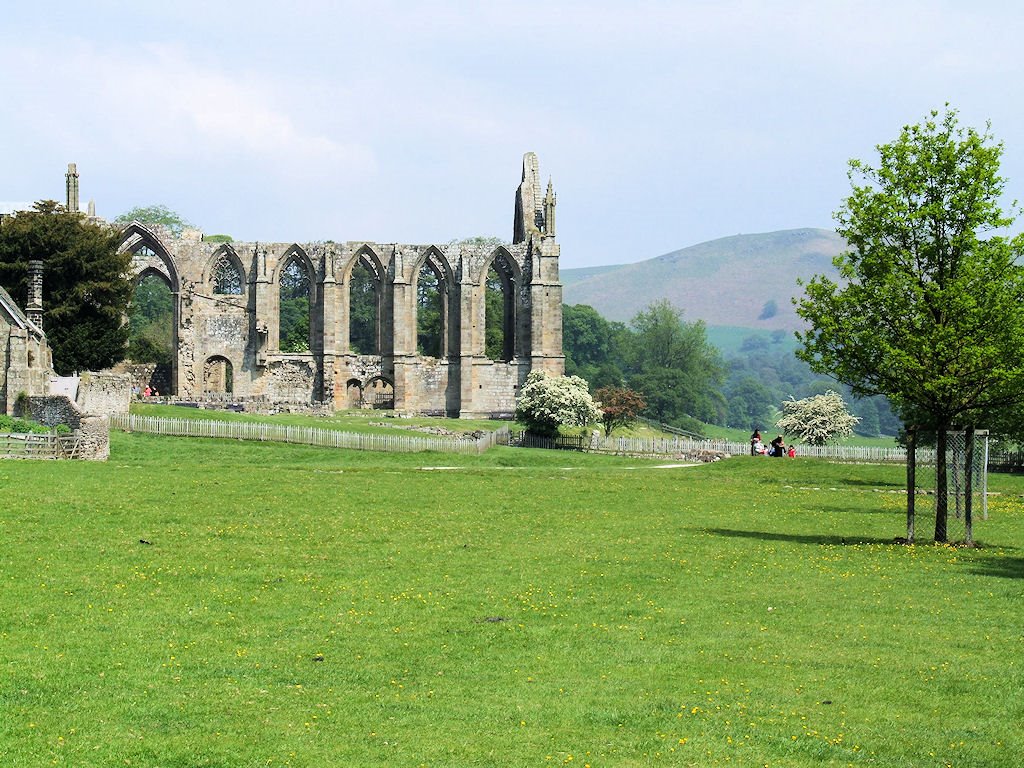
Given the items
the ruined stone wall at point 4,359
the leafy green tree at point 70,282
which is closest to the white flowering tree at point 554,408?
the leafy green tree at point 70,282

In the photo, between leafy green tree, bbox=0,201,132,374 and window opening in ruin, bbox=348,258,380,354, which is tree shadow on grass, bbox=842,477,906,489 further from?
A: window opening in ruin, bbox=348,258,380,354

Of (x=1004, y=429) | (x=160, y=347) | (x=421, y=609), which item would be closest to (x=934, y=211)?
(x=421, y=609)

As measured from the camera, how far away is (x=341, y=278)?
83.4 metres

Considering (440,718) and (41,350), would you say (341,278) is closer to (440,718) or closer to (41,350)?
(41,350)

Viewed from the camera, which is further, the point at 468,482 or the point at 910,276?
the point at 468,482

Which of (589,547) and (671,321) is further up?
(671,321)

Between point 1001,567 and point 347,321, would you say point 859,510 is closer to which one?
Result: point 1001,567

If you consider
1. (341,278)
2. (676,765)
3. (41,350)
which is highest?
(341,278)

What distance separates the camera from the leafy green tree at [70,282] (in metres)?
61.0

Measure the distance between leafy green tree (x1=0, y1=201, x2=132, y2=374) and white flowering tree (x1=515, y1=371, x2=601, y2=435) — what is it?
19924 mm

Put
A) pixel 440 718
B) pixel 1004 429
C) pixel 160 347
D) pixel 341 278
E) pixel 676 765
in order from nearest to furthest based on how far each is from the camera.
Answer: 1. pixel 676 765
2. pixel 440 718
3. pixel 1004 429
4. pixel 341 278
5. pixel 160 347

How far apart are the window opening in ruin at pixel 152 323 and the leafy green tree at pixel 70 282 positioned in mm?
20782

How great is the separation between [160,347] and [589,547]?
73692 mm

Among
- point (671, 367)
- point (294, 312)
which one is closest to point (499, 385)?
point (294, 312)
